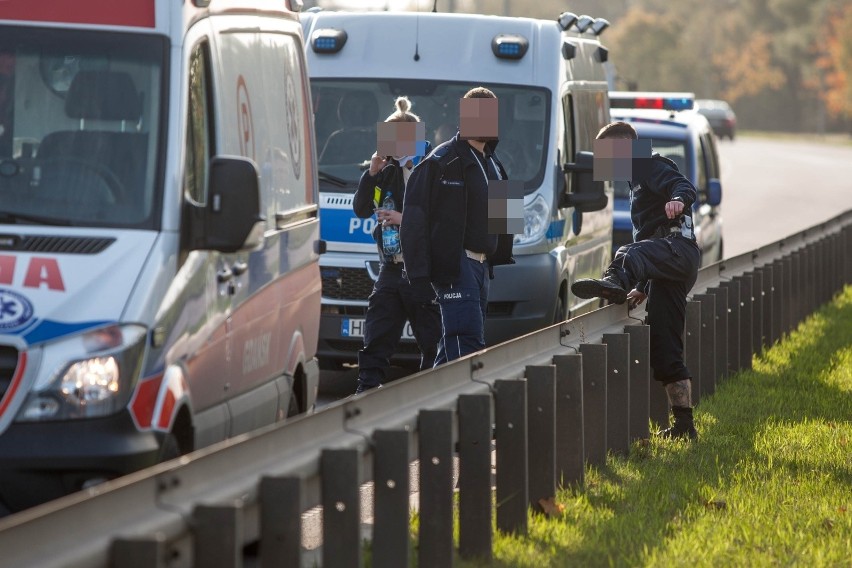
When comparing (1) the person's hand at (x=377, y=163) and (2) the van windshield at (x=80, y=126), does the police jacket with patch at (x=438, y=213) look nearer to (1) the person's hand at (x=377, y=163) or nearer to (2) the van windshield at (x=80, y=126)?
(1) the person's hand at (x=377, y=163)

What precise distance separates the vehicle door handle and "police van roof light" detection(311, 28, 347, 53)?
558 centimetres

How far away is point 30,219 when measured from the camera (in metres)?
6.43

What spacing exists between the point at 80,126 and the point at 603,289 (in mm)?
3585

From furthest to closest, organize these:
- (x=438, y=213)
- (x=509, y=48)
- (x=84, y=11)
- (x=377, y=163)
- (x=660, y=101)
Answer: (x=660, y=101) → (x=509, y=48) → (x=377, y=163) → (x=438, y=213) → (x=84, y=11)

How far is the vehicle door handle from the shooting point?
22.9 feet

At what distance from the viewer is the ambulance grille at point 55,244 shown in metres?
6.20

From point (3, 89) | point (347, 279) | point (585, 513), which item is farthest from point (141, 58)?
point (347, 279)

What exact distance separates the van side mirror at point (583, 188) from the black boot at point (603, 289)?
2.38 m

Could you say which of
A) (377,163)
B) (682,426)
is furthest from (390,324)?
(682,426)

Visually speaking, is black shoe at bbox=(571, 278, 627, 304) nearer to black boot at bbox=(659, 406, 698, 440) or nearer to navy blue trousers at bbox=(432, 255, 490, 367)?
navy blue trousers at bbox=(432, 255, 490, 367)

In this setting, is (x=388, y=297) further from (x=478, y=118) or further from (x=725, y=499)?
(x=725, y=499)

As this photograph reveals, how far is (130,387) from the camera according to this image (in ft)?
19.5

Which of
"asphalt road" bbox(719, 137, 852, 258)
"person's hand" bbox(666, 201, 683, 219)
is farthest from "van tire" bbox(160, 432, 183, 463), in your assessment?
"asphalt road" bbox(719, 137, 852, 258)

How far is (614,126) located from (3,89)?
390 cm
